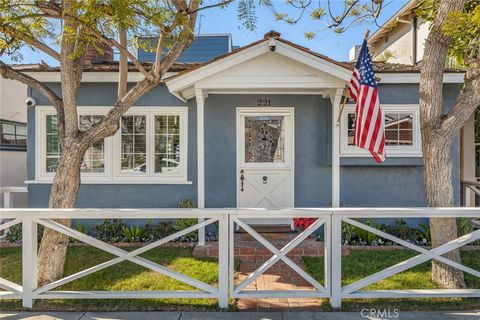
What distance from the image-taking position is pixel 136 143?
23.5 ft

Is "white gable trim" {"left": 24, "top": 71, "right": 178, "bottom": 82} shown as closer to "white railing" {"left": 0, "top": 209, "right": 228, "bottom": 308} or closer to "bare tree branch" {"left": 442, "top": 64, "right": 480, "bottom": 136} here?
"white railing" {"left": 0, "top": 209, "right": 228, "bottom": 308}

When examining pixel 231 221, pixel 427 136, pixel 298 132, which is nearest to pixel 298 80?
pixel 298 132

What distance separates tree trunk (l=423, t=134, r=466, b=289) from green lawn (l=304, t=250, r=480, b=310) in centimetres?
24

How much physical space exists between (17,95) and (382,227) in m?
11.4

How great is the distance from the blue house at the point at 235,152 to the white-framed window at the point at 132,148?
0.07 ft

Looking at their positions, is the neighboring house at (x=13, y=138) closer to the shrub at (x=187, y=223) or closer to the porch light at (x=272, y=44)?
the shrub at (x=187, y=223)

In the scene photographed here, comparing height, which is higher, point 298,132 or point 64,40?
point 64,40

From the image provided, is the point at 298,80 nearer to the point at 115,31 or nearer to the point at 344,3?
the point at 344,3

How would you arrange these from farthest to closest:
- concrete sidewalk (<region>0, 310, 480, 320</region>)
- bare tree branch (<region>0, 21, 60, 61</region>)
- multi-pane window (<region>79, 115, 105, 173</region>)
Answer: multi-pane window (<region>79, 115, 105, 173</region>), bare tree branch (<region>0, 21, 60, 61</region>), concrete sidewalk (<region>0, 310, 480, 320</region>)

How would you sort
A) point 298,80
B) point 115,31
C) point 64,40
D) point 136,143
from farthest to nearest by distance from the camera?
1. point 136,143
2. point 298,80
3. point 115,31
4. point 64,40

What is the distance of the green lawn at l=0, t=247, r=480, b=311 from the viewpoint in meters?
4.01

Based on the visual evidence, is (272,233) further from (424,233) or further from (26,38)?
(26,38)

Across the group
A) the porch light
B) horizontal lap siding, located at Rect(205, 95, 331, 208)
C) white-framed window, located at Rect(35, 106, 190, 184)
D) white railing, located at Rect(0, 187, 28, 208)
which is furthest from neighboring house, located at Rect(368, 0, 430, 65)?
white railing, located at Rect(0, 187, 28, 208)

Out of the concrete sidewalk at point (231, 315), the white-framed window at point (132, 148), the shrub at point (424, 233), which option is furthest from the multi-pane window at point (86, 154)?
the shrub at point (424, 233)
